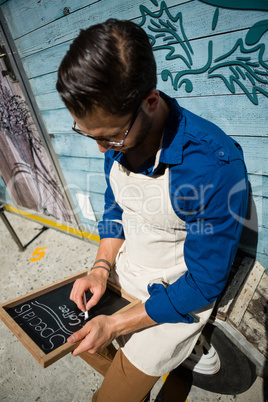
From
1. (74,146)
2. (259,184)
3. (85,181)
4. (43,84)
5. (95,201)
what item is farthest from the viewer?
(95,201)

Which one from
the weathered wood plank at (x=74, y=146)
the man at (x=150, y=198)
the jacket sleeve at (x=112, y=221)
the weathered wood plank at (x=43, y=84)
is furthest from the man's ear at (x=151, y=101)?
the weathered wood plank at (x=43, y=84)

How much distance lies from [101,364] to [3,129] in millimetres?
3270

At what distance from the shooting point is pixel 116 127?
38.7 inches

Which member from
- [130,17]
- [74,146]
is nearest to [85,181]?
[74,146]

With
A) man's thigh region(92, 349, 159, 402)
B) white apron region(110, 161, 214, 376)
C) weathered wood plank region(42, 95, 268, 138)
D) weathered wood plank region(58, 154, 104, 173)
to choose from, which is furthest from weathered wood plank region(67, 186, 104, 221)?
man's thigh region(92, 349, 159, 402)

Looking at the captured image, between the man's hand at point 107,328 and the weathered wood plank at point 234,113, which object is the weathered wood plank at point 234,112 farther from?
the man's hand at point 107,328

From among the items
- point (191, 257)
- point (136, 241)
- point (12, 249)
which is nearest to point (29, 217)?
point (12, 249)

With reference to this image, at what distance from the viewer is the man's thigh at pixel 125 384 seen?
1.43 m

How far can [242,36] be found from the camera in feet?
4.44

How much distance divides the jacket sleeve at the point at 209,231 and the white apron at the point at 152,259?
5.8 inches

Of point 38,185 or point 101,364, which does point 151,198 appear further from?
point 38,185

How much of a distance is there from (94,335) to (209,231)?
31.1 inches

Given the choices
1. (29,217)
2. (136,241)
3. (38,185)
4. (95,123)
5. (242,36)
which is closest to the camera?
(95,123)

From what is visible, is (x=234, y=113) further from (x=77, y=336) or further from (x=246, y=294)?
(x=77, y=336)
